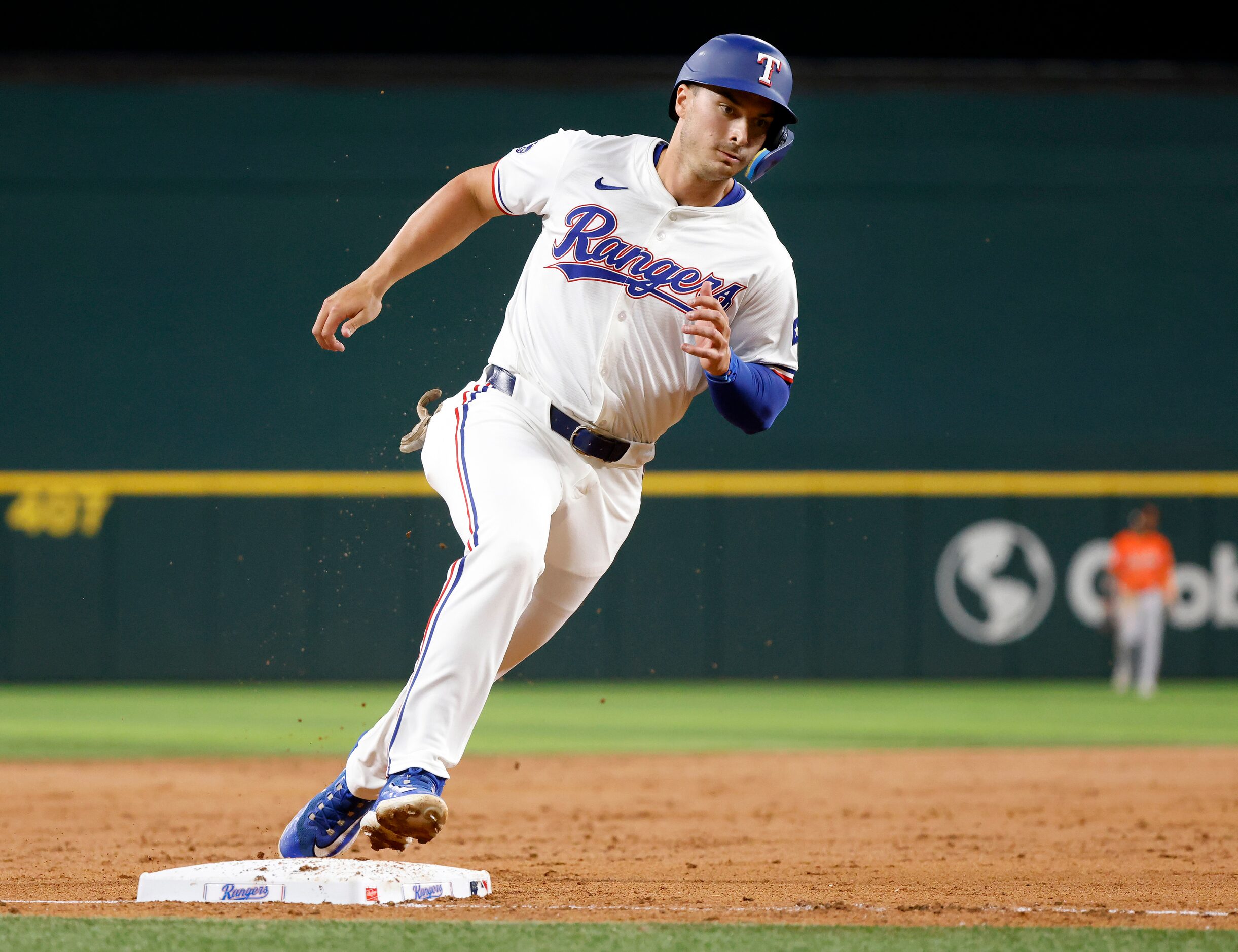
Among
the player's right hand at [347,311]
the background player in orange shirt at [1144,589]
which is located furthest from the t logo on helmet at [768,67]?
the background player in orange shirt at [1144,589]

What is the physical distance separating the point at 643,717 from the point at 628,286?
7.51 meters

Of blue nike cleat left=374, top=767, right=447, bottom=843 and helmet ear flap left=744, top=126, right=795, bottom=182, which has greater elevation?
helmet ear flap left=744, top=126, right=795, bottom=182

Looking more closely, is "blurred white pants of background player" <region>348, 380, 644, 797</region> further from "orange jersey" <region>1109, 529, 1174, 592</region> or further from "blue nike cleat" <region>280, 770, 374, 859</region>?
"orange jersey" <region>1109, 529, 1174, 592</region>

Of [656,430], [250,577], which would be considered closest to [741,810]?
[656,430]

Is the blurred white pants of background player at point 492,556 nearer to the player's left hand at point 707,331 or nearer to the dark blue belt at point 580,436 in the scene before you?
the dark blue belt at point 580,436

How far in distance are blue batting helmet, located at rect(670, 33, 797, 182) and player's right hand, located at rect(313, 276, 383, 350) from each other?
80 centimetres

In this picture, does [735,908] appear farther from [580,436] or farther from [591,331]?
[591,331]

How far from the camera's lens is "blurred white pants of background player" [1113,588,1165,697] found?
12.2 meters

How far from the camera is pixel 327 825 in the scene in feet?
11.9

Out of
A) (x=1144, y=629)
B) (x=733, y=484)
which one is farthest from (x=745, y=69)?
(x=1144, y=629)

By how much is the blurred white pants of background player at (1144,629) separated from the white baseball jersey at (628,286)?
9.42 m

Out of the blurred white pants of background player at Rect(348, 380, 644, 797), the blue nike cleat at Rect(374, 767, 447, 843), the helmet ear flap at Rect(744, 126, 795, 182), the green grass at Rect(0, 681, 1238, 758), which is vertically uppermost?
the helmet ear flap at Rect(744, 126, 795, 182)

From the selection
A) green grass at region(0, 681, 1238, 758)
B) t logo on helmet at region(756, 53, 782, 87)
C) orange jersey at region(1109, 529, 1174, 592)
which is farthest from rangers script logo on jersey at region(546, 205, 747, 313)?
orange jersey at region(1109, 529, 1174, 592)

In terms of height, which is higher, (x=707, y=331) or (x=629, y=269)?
(x=629, y=269)
